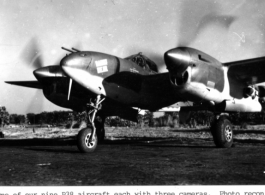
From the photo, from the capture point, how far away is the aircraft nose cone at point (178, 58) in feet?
32.1

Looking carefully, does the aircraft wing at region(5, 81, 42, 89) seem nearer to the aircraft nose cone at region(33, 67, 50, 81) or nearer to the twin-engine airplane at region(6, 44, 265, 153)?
the twin-engine airplane at region(6, 44, 265, 153)

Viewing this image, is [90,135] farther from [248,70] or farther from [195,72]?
[248,70]

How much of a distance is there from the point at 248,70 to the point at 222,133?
270 cm

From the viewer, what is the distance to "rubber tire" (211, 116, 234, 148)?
11.1 m

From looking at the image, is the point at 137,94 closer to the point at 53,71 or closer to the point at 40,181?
the point at 53,71

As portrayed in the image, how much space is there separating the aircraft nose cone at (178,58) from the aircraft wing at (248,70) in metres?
2.33

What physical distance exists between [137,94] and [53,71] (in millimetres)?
4023

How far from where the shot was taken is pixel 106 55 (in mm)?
11250

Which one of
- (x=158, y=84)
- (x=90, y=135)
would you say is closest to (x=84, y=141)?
(x=90, y=135)

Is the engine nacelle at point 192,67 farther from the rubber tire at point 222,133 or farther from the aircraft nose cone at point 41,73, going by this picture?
the aircraft nose cone at point 41,73

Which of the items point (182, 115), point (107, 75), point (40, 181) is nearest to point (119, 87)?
point (107, 75)

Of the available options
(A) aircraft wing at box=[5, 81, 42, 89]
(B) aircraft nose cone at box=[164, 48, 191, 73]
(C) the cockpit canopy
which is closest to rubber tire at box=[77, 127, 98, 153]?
(B) aircraft nose cone at box=[164, 48, 191, 73]

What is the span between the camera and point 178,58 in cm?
979

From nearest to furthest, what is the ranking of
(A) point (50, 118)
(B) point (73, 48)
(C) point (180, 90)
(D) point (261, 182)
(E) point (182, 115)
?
(D) point (261, 182) → (C) point (180, 90) → (B) point (73, 48) → (E) point (182, 115) → (A) point (50, 118)
